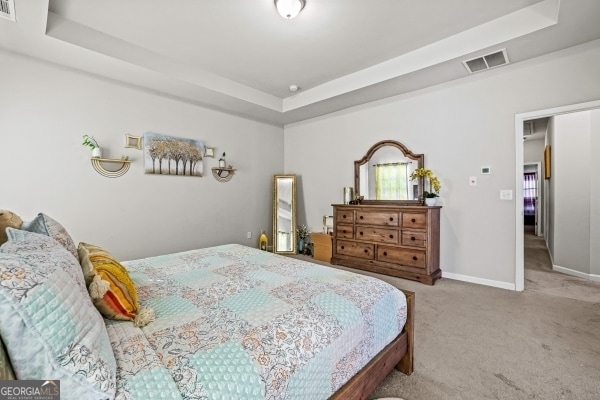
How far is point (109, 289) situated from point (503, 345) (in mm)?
2593

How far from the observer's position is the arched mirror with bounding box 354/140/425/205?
3856 millimetres

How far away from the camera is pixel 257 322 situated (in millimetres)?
1174

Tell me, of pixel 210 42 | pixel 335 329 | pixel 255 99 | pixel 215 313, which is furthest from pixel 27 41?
pixel 335 329

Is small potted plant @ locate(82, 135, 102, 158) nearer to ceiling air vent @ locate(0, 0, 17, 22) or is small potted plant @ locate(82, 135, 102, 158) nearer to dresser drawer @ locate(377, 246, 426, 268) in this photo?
ceiling air vent @ locate(0, 0, 17, 22)

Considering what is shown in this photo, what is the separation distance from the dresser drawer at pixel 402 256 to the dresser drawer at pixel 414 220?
312 mm

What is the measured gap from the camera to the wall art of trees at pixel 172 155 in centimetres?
370

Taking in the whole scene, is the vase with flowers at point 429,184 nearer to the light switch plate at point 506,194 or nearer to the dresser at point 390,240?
the dresser at point 390,240

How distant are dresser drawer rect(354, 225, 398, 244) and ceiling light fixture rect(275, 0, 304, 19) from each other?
276 cm

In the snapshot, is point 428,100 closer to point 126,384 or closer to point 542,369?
point 542,369

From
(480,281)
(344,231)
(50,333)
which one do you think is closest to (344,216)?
(344,231)

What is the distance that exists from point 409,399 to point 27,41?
4272 millimetres

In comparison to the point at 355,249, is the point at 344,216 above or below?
above

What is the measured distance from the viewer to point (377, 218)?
381 cm

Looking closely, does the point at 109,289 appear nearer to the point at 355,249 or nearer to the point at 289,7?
the point at 289,7
